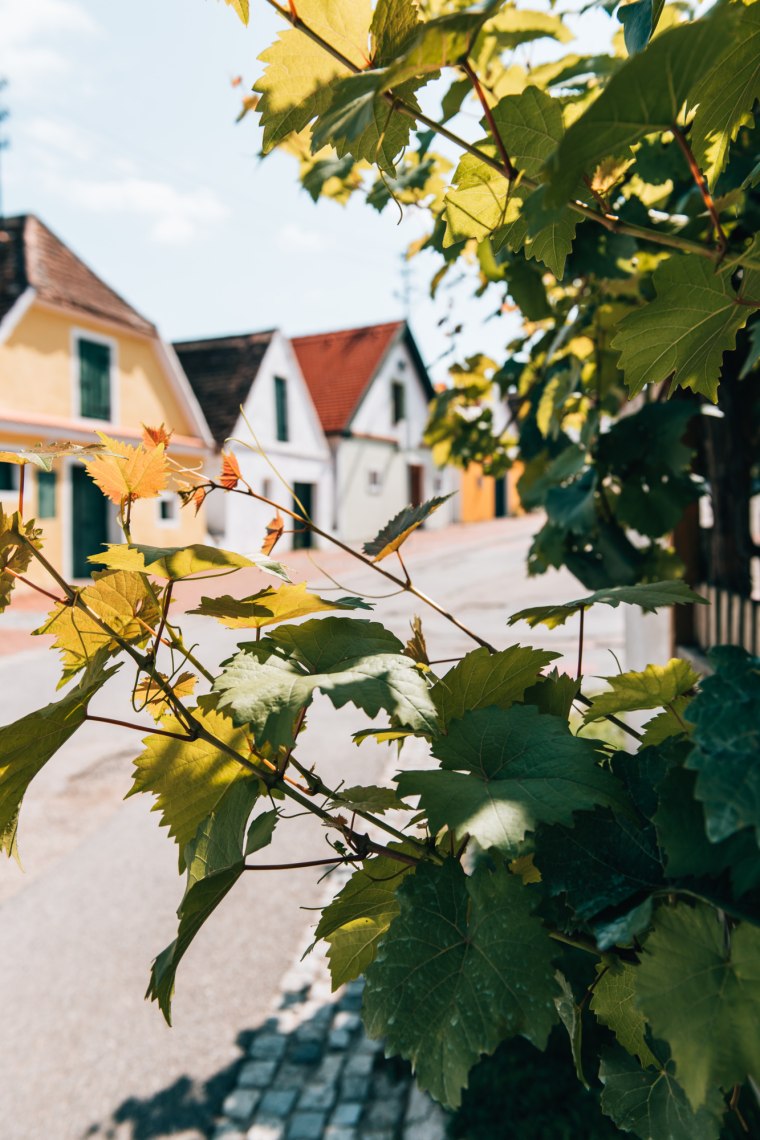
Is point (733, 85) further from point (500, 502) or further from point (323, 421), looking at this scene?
point (500, 502)

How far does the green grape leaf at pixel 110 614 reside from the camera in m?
0.74

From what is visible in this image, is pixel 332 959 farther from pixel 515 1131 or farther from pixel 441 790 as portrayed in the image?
pixel 515 1131

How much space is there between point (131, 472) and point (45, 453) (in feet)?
0.25

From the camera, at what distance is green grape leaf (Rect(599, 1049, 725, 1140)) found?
0.62m

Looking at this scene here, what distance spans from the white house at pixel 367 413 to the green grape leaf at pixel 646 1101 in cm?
2250

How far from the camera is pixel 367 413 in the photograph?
25.4 m

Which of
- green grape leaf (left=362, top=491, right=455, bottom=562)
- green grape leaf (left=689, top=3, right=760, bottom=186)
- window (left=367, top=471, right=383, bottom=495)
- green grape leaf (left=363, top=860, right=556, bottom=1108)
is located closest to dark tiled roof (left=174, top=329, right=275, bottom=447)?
window (left=367, top=471, right=383, bottom=495)

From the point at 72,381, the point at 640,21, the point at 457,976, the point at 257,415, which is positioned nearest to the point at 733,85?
the point at 640,21

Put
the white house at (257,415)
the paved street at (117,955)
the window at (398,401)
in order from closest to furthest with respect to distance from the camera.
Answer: the paved street at (117,955) < the white house at (257,415) < the window at (398,401)

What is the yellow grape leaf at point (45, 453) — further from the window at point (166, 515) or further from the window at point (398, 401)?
the window at point (398, 401)

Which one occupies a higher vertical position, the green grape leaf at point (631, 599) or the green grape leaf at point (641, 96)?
the green grape leaf at point (641, 96)

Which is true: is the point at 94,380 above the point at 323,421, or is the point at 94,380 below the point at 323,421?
above

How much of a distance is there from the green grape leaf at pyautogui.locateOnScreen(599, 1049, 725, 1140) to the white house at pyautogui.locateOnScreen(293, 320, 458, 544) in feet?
73.8

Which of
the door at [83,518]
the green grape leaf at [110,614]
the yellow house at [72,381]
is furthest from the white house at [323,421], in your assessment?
the green grape leaf at [110,614]
